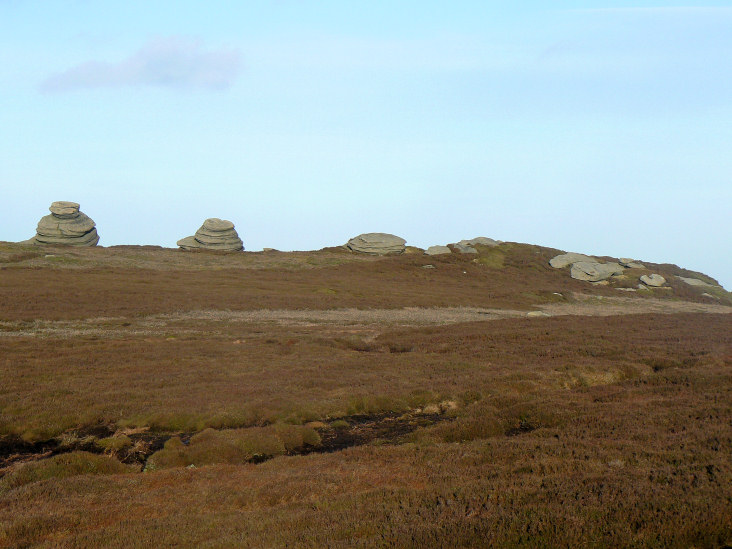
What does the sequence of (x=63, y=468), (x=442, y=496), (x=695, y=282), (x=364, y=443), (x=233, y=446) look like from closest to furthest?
(x=442, y=496), (x=63, y=468), (x=233, y=446), (x=364, y=443), (x=695, y=282)

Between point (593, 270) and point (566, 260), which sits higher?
point (566, 260)

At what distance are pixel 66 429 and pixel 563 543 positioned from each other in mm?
20332

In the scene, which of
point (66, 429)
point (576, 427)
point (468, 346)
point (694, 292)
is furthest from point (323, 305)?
point (694, 292)

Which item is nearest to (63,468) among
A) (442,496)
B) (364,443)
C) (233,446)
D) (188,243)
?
(233,446)

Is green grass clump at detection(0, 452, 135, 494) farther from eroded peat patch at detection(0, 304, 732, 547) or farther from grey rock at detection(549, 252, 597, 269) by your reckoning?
grey rock at detection(549, 252, 597, 269)

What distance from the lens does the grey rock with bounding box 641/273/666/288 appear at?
10362cm

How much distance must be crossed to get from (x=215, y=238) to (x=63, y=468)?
358ft

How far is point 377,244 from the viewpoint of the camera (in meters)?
122

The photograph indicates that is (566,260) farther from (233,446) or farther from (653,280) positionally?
(233,446)

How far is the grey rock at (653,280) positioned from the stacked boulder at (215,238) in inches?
A: 3275

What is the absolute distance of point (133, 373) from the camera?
103 feet

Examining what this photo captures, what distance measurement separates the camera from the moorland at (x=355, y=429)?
1073 cm

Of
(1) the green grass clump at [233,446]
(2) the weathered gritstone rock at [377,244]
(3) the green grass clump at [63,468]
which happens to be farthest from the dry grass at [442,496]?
(2) the weathered gritstone rock at [377,244]

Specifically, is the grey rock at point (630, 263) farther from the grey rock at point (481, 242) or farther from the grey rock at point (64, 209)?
the grey rock at point (64, 209)
